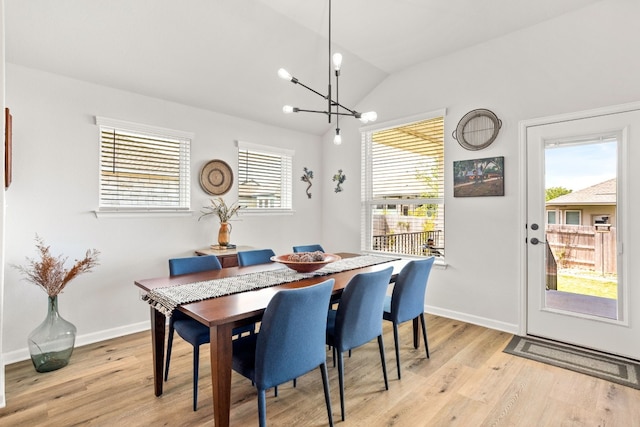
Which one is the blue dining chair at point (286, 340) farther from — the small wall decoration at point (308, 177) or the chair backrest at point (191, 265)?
the small wall decoration at point (308, 177)

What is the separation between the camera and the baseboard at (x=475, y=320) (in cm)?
333

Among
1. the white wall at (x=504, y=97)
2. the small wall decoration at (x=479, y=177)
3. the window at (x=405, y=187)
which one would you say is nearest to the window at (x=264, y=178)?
the window at (x=405, y=187)

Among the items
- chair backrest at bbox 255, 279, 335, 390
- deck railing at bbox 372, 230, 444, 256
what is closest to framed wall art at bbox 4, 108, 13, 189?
chair backrest at bbox 255, 279, 335, 390

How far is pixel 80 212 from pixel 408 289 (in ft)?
9.57

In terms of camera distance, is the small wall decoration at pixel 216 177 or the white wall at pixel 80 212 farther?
the small wall decoration at pixel 216 177

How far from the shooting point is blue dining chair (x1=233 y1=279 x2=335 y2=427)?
1608mm

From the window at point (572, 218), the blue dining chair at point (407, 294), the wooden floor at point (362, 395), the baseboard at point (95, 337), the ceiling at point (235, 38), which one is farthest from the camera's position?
the window at point (572, 218)

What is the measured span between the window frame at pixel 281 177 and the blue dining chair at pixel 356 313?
2431mm

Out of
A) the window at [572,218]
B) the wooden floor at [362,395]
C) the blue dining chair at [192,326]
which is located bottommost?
the wooden floor at [362,395]

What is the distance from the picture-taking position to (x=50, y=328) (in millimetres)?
2621

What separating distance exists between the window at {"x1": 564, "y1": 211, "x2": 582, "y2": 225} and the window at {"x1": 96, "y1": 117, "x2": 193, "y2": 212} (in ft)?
12.2

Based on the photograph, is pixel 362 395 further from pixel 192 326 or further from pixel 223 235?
pixel 223 235

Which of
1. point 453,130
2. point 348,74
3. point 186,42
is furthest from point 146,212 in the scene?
point 453,130

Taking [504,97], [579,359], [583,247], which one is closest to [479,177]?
[504,97]
